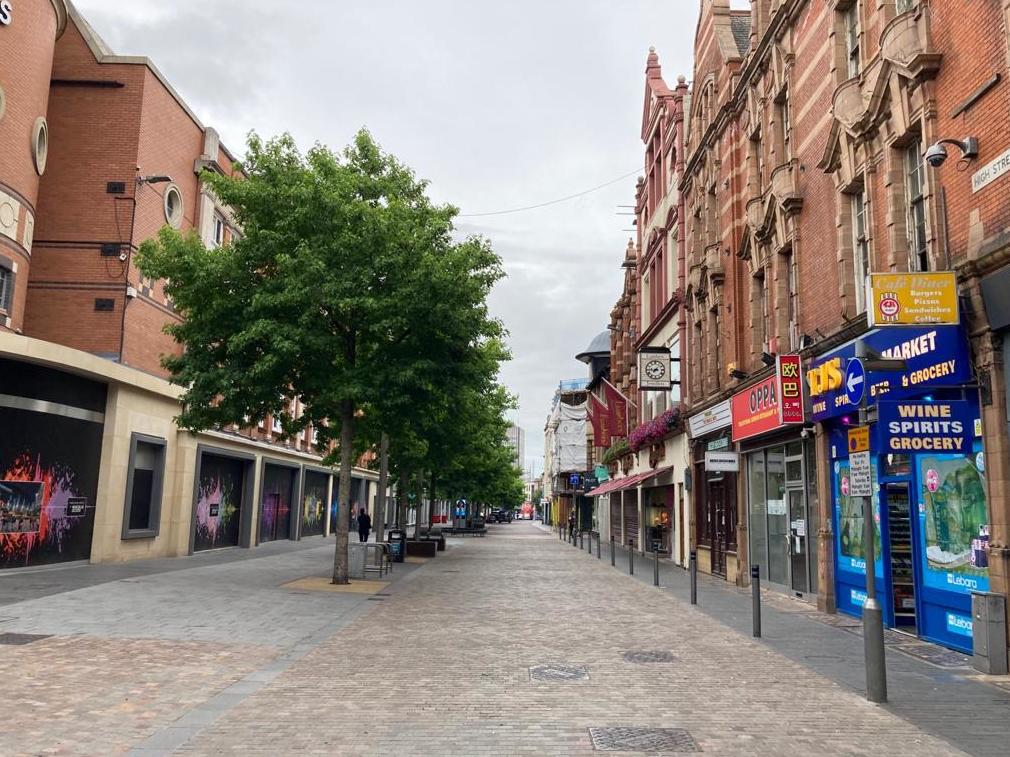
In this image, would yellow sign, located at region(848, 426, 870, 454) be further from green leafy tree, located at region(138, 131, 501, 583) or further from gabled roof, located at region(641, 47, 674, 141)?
gabled roof, located at region(641, 47, 674, 141)

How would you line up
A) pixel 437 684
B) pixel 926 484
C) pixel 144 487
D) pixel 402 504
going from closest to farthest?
1. pixel 437 684
2. pixel 926 484
3. pixel 144 487
4. pixel 402 504

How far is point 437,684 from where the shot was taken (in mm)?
8211

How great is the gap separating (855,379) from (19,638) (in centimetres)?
1098

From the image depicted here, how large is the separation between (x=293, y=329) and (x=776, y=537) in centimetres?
1155

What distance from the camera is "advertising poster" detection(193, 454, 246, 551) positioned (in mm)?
28062

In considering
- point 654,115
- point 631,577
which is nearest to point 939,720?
point 631,577

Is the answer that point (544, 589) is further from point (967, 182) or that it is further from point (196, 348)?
point (967, 182)

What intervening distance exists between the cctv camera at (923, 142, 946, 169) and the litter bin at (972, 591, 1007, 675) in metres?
5.28

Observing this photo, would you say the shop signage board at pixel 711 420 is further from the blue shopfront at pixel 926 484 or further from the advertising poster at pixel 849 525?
the blue shopfront at pixel 926 484

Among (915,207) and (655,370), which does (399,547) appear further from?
(915,207)

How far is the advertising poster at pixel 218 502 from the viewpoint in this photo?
2806 cm

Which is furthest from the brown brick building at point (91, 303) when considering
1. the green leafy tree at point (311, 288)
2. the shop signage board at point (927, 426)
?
the shop signage board at point (927, 426)

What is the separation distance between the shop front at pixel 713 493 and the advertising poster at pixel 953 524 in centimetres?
743

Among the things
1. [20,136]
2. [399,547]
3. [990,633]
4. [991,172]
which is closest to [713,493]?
[399,547]
